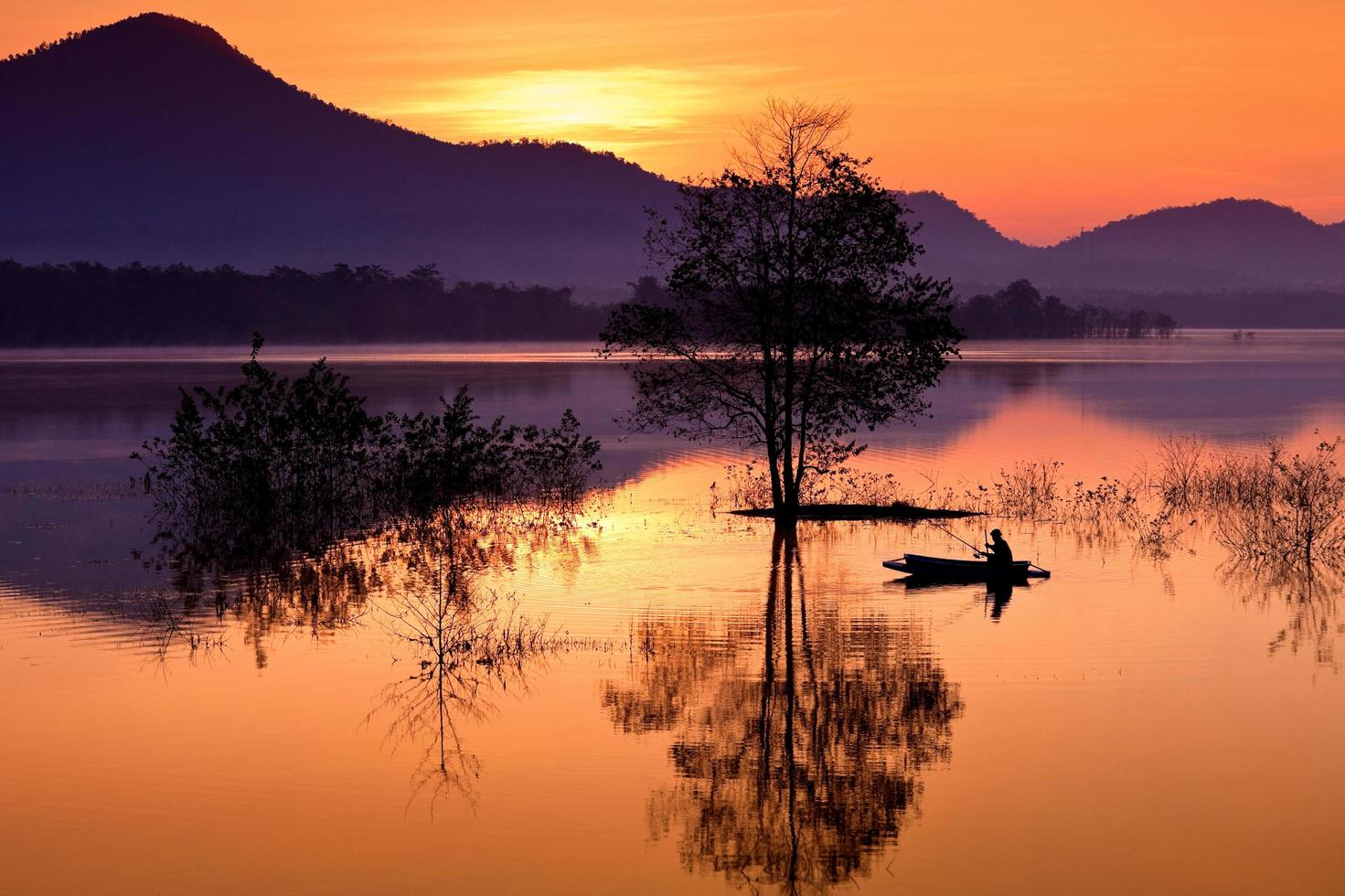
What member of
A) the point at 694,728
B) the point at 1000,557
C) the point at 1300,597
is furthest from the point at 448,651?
the point at 1300,597

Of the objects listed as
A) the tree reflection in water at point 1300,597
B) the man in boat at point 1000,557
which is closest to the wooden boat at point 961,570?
the man in boat at point 1000,557

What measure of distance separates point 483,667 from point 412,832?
290 inches

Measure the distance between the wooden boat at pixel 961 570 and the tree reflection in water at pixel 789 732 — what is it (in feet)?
10.6

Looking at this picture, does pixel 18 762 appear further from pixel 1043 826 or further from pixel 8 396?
pixel 8 396

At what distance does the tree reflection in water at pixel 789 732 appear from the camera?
15.9 m

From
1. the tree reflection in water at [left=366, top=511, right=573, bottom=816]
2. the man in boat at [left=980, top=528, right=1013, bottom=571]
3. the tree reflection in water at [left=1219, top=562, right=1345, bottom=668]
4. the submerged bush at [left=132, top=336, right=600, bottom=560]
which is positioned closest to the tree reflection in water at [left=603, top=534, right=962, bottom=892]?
the tree reflection in water at [left=366, top=511, right=573, bottom=816]

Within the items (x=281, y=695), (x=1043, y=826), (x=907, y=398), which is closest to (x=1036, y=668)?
(x=1043, y=826)

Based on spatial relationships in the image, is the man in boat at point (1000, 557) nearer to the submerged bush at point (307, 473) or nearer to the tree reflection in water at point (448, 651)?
the tree reflection in water at point (448, 651)

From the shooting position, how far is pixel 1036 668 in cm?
2342

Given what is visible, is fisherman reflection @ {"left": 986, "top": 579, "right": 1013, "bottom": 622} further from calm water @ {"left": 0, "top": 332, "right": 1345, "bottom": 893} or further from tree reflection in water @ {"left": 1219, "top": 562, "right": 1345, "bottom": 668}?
tree reflection in water @ {"left": 1219, "top": 562, "right": 1345, "bottom": 668}

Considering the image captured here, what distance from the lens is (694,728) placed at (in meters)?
20.2

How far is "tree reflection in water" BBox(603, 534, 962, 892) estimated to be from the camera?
52.1 ft

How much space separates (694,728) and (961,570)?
11.8 meters

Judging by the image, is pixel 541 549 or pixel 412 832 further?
pixel 541 549
